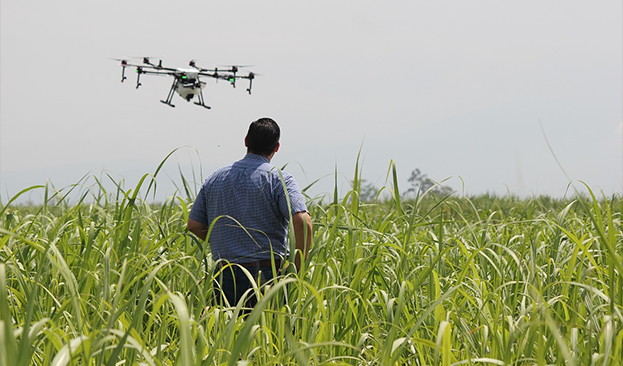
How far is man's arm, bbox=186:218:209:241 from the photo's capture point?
11.4ft

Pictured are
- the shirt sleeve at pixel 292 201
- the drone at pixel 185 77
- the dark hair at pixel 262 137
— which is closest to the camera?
the shirt sleeve at pixel 292 201

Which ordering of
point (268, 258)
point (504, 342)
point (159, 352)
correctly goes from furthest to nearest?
point (268, 258) → point (504, 342) → point (159, 352)

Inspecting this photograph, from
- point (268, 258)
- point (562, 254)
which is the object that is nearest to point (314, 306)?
point (268, 258)

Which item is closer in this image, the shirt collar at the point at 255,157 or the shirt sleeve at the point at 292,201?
the shirt sleeve at the point at 292,201

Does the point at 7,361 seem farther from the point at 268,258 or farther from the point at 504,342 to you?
the point at 268,258

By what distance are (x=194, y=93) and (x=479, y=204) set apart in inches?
821

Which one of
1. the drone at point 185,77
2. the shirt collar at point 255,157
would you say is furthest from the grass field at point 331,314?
the drone at point 185,77

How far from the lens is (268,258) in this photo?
333 centimetres

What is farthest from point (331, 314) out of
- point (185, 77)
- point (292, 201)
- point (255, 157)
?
point (185, 77)

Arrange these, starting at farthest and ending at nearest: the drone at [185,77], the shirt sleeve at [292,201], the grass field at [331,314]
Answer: the drone at [185,77] → the shirt sleeve at [292,201] → the grass field at [331,314]

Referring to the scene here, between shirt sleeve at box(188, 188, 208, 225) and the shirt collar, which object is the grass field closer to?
shirt sleeve at box(188, 188, 208, 225)

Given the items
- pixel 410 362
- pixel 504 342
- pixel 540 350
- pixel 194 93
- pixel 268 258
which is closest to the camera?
pixel 540 350

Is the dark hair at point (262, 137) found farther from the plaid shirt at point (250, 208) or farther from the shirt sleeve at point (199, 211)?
the shirt sleeve at point (199, 211)

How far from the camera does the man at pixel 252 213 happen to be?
10.8ft
